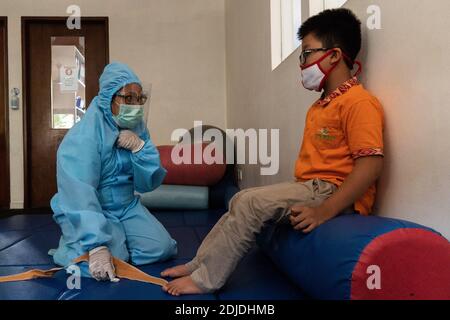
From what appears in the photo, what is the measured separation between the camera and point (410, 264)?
3.13 feet

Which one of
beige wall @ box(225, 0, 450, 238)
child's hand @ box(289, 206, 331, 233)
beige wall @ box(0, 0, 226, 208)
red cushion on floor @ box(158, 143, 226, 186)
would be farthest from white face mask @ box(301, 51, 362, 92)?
beige wall @ box(0, 0, 226, 208)

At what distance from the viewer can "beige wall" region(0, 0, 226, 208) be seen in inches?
185

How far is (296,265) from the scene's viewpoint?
4.15 feet

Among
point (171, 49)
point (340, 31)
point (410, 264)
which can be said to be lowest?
point (410, 264)

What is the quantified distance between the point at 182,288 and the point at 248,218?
327 millimetres

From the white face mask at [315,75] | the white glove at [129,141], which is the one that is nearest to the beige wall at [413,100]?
the white face mask at [315,75]

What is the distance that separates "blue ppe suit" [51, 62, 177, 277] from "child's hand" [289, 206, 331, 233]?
746 millimetres

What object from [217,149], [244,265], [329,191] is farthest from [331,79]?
[217,149]

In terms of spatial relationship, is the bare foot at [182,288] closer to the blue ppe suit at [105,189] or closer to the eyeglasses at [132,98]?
the blue ppe suit at [105,189]

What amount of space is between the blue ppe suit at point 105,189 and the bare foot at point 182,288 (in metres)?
0.34

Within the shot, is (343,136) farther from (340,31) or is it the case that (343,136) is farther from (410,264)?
(410,264)

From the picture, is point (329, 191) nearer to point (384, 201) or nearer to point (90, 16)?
point (384, 201)

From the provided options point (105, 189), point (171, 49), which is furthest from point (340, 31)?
point (171, 49)

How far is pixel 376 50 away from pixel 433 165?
1.61 feet
